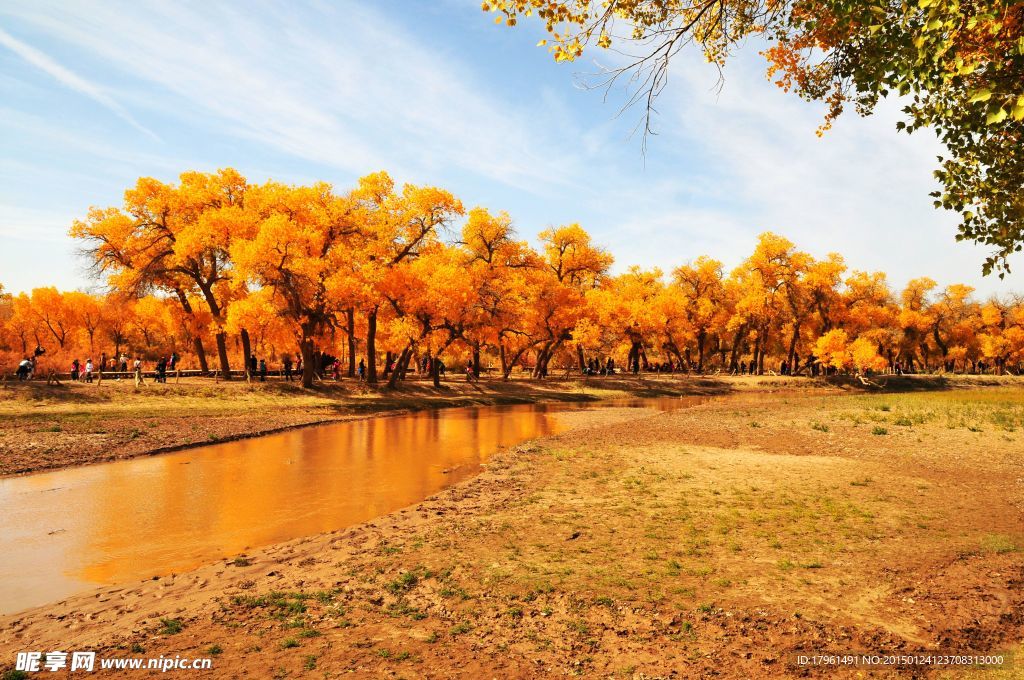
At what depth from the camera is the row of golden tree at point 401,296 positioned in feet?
124

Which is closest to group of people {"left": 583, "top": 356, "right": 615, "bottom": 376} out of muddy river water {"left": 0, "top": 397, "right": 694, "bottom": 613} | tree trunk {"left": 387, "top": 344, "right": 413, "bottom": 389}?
tree trunk {"left": 387, "top": 344, "right": 413, "bottom": 389}

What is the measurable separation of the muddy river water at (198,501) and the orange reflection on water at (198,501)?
30 millimetres

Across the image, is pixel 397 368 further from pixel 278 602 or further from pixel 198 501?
pixel 278 602

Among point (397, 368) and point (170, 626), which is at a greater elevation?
point (397, 368)

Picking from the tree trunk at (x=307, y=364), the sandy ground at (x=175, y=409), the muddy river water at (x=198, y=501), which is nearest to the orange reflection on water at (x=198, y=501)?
the muddy river water at (x=198, y=501)

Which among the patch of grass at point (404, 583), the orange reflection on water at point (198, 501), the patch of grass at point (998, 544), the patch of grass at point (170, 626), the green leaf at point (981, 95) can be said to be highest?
the green leaf at point (981, 95)

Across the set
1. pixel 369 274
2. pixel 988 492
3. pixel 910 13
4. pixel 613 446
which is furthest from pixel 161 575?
pixel 369 274

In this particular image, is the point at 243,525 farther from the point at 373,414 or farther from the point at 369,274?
the point at 369,274

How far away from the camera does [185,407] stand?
31766 millimetres

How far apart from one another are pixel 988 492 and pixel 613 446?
9.94 metres

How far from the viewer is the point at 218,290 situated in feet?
143

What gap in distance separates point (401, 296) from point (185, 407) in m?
15.5

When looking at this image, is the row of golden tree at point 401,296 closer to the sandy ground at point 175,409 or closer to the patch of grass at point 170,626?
the sandy ground at point 175,409

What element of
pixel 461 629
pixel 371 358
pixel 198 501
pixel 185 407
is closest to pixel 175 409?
pixel 185 407
